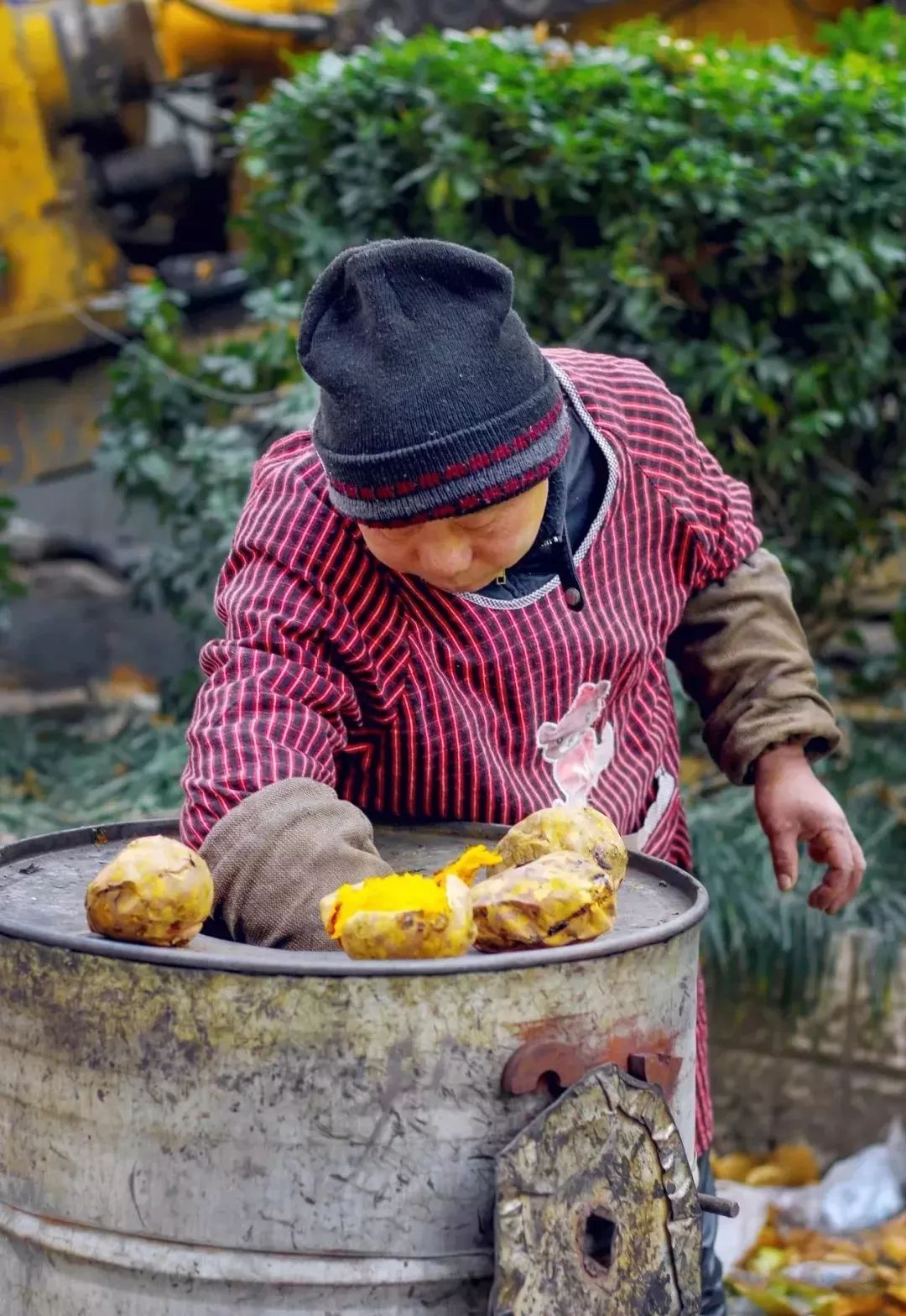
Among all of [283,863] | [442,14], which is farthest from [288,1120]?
[442,14]

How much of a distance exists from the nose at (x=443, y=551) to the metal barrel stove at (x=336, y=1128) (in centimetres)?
46

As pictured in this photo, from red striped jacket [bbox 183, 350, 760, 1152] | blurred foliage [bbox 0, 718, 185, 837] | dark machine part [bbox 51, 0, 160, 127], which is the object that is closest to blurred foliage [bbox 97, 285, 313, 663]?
blurred foliage [bbox 0, 718, 185, 837]

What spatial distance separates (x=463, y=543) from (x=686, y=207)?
7.08 feet

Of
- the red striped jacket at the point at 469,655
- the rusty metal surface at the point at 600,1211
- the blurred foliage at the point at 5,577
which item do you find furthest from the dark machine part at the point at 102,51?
the rusty metal surface at the point at 600,1211

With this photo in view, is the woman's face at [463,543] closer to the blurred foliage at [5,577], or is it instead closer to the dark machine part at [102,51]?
the blurred foliage at [5,577]

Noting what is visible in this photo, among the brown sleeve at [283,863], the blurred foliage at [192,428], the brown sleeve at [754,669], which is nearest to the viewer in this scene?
the brown sleeve at [283,863]

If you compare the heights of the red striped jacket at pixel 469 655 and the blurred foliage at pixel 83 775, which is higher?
the red striped jacket at pixel 469 655

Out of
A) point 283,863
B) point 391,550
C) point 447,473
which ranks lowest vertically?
point 283,863

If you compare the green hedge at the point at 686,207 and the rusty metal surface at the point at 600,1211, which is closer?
the rusty metal surface at the point at 600,1211

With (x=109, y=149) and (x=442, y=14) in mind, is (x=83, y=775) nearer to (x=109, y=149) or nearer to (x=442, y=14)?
(x=109, y=149)

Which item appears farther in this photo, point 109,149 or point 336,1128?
point 109,149

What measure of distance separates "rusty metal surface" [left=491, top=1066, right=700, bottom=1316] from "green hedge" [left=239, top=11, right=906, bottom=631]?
241 cm

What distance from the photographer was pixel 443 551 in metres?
1.74

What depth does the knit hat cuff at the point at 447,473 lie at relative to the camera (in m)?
1.65
